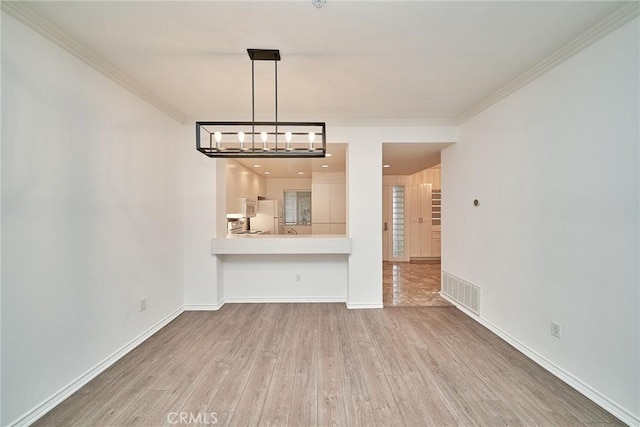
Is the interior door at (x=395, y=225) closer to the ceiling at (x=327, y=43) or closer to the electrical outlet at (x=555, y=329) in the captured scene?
the ceiling at (x=327, y=43)

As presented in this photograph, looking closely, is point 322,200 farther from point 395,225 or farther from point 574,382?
point 574,382

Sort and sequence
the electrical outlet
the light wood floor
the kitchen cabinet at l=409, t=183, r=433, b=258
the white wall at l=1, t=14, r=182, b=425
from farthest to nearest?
the kitchen cabinet at l=409, t=183, r=433, b=258, the electrical outlet, the light wood floor, the white wall at l=1, t=14, r=182, b=425

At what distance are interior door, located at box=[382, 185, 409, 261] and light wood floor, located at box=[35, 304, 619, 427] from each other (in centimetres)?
407

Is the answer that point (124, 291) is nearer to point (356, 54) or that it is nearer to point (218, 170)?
point (218, 170)

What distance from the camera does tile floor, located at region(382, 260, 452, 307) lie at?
3.88m

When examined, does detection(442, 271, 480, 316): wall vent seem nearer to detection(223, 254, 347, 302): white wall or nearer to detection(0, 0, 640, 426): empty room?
detection(0, 0, 640, 426): empty room

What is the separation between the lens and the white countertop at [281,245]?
3.56 meters

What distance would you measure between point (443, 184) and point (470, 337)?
90.1 inches

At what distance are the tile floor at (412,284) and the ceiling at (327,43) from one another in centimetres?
291

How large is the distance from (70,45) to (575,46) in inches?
155

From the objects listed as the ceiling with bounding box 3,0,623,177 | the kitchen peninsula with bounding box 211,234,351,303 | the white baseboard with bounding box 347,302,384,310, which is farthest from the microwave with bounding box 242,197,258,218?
the white baseboard with bounding box 347,302,384,310

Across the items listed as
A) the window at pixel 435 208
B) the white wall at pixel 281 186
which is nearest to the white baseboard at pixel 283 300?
the white wall at pixel 281 186

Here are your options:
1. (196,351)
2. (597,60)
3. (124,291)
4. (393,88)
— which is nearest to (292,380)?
(196,351)

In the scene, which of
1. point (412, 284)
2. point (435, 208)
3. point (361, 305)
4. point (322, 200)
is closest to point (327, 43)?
point (361, 305)
